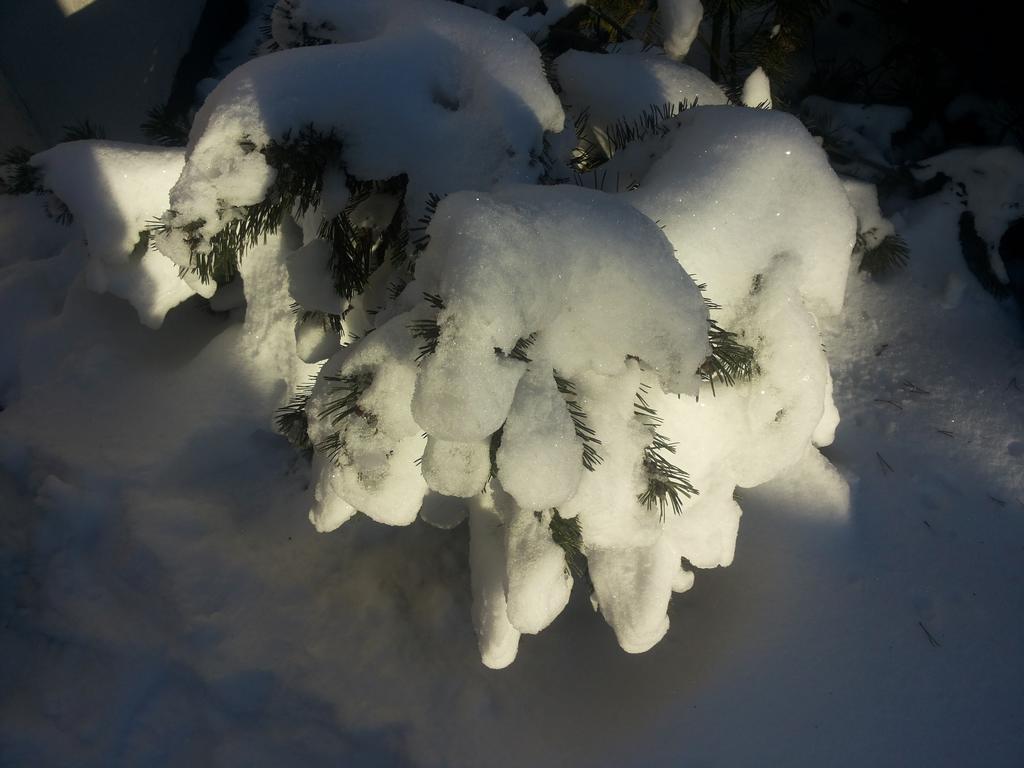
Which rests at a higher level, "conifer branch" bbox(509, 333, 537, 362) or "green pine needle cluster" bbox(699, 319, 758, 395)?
"conifer branch" bbox(509, 333, 537, 362)

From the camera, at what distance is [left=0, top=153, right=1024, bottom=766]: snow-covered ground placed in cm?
209

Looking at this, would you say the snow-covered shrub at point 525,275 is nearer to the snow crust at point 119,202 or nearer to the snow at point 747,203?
the snow at point 747,203

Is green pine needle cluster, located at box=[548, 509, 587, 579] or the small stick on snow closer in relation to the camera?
green pine needle cluster, located at box=[548, 509, 587, 579]

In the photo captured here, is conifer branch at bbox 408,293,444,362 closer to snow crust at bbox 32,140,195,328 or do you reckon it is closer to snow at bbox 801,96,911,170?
snow crust at bbox 32,140,195,328

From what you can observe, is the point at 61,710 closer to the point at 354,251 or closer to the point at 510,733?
the point at 510,733

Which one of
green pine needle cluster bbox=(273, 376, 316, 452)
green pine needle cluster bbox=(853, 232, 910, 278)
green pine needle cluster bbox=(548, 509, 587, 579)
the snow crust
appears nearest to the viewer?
green pine needle cluster bbox=(548, 509, 587, 579)

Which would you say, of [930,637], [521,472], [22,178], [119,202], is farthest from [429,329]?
[930,637]

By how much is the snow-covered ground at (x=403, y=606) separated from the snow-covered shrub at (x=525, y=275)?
0.49 metres

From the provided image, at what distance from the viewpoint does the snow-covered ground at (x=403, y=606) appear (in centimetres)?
→ 209

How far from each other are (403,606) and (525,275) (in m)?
1.61

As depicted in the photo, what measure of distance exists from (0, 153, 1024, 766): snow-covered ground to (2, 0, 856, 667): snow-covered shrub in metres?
0.49

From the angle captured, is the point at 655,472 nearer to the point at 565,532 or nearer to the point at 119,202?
the point at 565,532

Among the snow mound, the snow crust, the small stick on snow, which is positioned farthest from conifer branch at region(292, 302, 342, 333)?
the small stick on snow

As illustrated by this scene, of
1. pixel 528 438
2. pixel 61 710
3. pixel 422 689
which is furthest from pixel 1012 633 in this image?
pixel 61 710
